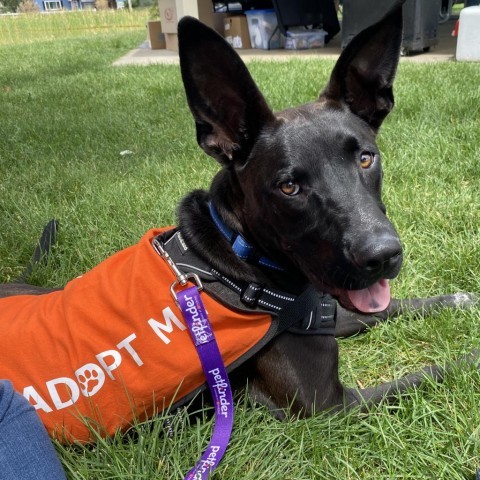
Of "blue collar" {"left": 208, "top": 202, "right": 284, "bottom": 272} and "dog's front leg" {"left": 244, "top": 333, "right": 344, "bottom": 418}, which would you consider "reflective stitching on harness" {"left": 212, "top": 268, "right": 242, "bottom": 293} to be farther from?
"dog's front leg" {"left": 244, "top": 333, "right": 344, "bottom": 418}

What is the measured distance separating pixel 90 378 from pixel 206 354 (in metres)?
0.40

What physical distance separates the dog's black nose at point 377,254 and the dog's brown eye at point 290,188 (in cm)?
32

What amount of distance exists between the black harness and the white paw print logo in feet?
1.45

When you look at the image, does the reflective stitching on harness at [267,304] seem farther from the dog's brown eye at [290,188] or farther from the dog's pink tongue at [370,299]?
the dog's brown eye at [290,188]

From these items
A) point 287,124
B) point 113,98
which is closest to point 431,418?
point 287,124

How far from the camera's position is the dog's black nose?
1598 mm

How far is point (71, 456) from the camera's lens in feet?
5.99

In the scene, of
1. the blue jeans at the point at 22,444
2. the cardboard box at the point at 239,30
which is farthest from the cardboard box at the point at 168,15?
the blue jeans at the point at 22,444

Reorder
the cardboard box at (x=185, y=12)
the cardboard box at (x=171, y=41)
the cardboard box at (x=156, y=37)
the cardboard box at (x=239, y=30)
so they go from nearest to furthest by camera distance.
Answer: the cardboard box at (x=185, y=12) → the cardboard box at (x=239, y=30) → the cardboard box at (x=171, y=41) → the cardboard box at (x=156, y=37)

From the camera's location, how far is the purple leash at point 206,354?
1774 millimetres

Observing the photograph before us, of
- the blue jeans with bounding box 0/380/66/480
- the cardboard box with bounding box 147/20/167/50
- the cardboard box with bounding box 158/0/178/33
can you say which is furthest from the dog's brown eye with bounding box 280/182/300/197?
the cardboard box with bounding box 147/20/167/50

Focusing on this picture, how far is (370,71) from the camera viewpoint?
81.0 inches

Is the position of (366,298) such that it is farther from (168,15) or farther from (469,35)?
(168,15)

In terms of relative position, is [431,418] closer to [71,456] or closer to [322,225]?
[322,225]
